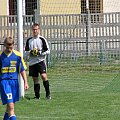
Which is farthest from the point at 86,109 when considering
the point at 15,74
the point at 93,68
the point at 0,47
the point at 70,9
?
the point at 70,9

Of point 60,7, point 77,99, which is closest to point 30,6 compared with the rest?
point 60,7

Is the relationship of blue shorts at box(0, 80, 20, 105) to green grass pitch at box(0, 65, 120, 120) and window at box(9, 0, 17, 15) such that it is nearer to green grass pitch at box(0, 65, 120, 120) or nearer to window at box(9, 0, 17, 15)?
green grass pitch at box(0, 65, 120, 120)

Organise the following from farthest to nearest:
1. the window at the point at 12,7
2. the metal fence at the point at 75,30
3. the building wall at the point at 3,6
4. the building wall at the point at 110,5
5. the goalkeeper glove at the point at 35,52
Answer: the building wall at the point at 3,6 < the window at the point at 12,7 < the building wall at the point at 110,5 < the metal fence at the point at 75,30 < the goalkeeper glove at the point at 35,52

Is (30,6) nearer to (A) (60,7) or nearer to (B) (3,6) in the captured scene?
(A) (60,7)

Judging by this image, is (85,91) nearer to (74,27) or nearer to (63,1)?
(74,27)

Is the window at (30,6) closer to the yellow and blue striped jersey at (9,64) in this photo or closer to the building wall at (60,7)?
the building wall at (60,7)

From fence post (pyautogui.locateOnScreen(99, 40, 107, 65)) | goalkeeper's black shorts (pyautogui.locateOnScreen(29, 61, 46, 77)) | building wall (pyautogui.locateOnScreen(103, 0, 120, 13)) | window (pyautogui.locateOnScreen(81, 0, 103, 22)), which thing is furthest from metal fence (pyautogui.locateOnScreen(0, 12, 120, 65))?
goalkeeper's black shorts (pyautogui.locateOnScreen(29, 61, 46, 77))

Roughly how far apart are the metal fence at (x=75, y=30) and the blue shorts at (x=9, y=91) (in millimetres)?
12137

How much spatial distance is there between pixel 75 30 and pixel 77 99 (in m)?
10.5

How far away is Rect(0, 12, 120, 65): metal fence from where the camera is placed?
23938mm

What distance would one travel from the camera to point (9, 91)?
11516mm

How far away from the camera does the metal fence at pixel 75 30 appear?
23938mm

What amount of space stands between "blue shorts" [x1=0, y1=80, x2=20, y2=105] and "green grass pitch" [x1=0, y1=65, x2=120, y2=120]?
3.94ft

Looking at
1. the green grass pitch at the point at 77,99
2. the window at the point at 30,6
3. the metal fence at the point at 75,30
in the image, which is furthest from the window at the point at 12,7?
the green grass pitch at the point at 77,99
